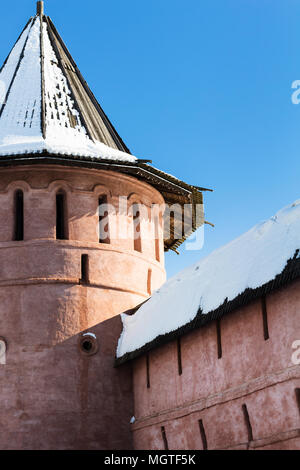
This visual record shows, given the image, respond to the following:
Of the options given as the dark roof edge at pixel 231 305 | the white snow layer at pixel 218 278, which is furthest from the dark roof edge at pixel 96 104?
the dark roof edge at pixel 231 305

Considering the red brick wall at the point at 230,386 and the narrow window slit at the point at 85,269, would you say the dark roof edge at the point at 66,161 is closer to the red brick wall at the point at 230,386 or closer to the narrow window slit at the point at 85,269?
the narrow window slit at the point at 85,269

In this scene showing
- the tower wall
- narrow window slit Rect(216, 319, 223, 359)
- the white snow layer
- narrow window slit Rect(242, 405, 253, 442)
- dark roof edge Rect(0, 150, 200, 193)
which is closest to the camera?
the white snow layer

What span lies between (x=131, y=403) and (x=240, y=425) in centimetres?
405

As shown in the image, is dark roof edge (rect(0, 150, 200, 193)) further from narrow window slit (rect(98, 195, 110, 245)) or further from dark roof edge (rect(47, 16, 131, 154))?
dark roof edge (rect(47, 16, 131, 154))

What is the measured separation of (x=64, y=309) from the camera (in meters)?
15.4

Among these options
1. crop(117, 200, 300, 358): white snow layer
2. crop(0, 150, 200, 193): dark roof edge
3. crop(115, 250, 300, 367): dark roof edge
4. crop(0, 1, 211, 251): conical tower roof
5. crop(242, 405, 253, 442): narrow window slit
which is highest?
crop(0, 1, 211, 251): conical tower roof

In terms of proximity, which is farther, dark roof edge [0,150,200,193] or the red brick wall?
dark roof edge [0,150,200,193]

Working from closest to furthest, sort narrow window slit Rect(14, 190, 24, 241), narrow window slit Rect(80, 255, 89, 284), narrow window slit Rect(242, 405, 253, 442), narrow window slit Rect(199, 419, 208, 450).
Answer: narrow window slit Rect(242, 405, 253, 442) → narrow window slit Rect(199, 419, 208, 450) → narrow window slit Rect(80, 255, 89, 284) → narrow window slit Rect(14, 190, 24, 241)

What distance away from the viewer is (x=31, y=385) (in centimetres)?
1471

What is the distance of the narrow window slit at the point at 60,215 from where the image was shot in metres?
16.1

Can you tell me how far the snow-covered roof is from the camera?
16359 millimetres

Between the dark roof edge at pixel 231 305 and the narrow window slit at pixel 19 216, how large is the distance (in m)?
3.29

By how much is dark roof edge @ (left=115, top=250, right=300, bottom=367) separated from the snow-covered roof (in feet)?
13.7

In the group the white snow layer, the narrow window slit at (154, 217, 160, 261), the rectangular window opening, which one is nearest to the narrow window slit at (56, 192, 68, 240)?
the white snow layer
